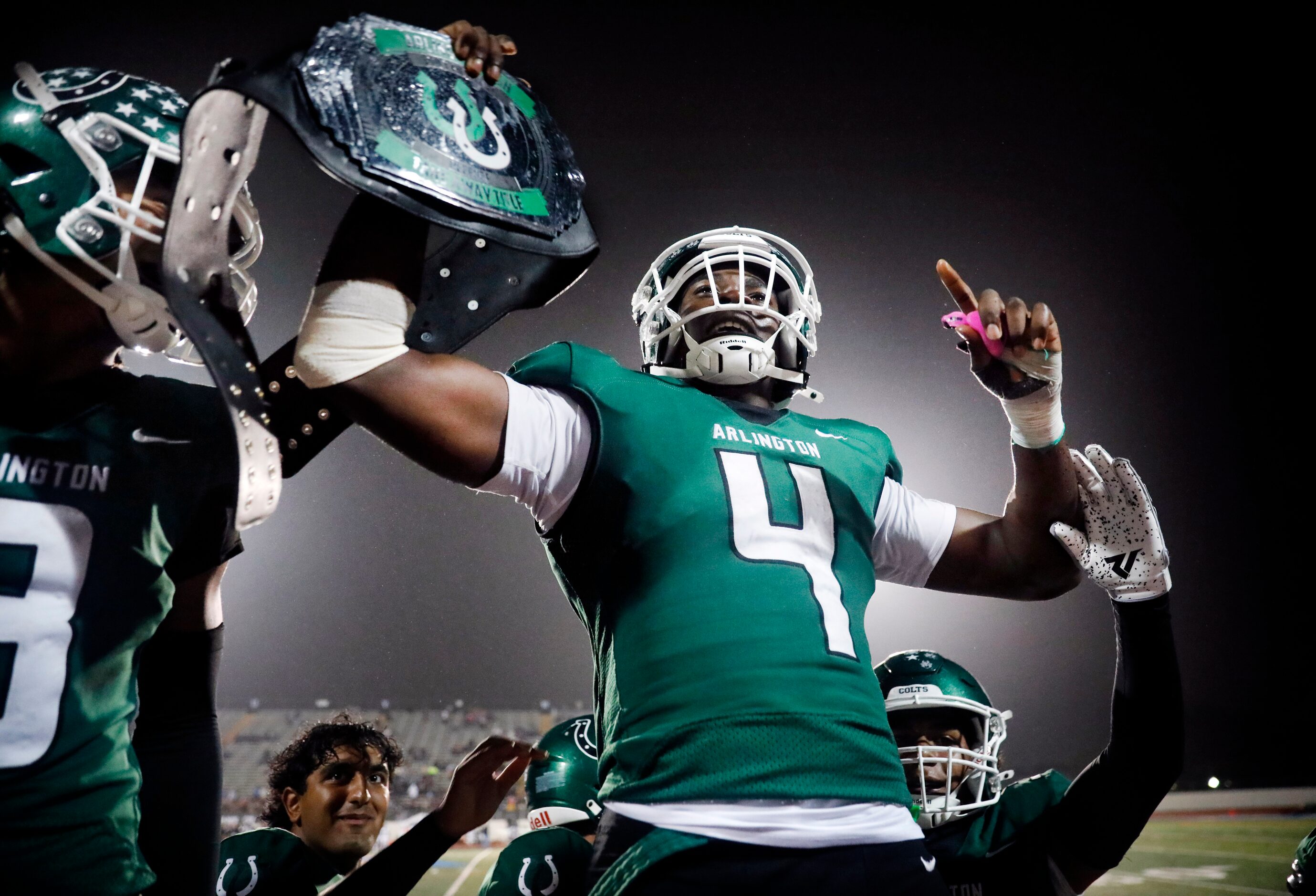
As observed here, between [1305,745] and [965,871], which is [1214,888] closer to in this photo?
[965,871]

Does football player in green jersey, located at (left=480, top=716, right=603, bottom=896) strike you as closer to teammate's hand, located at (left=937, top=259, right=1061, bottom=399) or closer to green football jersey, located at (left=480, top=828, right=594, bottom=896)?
green football jersey, located at (left=480, top=828, right=594, bottom=896)

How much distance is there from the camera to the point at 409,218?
1.29 meters

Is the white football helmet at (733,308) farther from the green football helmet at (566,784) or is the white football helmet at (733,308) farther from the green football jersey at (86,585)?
the green football helmet at (566,784)

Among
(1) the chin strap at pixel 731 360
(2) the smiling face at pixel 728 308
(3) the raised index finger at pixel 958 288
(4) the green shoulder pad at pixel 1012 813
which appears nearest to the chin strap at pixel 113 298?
(1) the chin strap at pixel 731 360

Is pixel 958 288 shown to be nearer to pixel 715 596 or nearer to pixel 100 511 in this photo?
pixel 715 596

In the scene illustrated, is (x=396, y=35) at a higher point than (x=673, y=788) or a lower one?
higher

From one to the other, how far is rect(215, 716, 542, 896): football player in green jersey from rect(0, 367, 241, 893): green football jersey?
0.45 metres

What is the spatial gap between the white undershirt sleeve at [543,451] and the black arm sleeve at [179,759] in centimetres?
50

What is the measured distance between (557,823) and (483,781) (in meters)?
0.93

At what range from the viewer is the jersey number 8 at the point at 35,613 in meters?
1.07

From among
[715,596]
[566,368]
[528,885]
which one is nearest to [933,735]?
[528,885]

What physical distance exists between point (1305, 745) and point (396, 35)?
23724 millimetres

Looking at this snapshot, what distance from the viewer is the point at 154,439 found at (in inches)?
49.9

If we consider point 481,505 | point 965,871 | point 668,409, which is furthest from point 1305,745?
point 668,409
